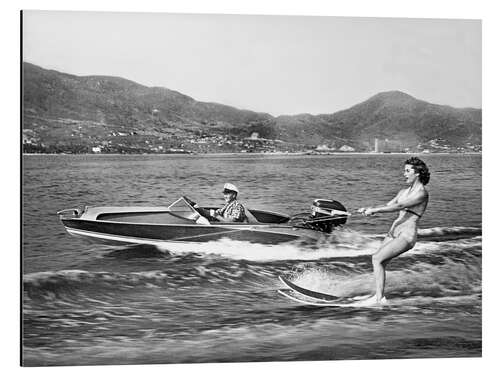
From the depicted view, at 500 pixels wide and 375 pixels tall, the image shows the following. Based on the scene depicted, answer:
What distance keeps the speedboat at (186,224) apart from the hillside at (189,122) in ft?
1.80

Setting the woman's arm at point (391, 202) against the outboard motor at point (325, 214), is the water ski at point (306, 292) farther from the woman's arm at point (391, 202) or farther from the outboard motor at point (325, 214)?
the woman's arm at point (391, 202)

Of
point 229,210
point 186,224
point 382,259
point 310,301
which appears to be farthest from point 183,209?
point 382,259

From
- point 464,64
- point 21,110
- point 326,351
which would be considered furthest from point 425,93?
point 21,110

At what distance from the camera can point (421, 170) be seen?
22.7 feet

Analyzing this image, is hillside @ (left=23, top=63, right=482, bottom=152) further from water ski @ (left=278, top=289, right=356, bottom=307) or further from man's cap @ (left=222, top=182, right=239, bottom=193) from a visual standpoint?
water ski @ (left=278, top=289, right=356, bottom=307)

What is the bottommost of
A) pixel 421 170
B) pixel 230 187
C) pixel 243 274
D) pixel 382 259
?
pixel 243 274

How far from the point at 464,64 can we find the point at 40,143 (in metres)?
3.82

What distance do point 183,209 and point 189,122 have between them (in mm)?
755

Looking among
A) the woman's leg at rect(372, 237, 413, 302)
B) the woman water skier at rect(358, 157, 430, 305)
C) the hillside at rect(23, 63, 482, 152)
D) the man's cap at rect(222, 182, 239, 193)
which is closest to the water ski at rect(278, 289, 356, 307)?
the woman water skier at rect(358, 157, 430, 305)

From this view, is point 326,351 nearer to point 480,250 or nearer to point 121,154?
point 480,250

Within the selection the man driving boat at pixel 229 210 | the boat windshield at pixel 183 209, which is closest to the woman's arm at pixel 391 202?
the man driving boat at pixel 229 210

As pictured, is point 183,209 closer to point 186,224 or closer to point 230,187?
point 186,224

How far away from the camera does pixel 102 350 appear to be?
20.7 ft

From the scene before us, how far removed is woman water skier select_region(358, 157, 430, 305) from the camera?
673 centimetres
